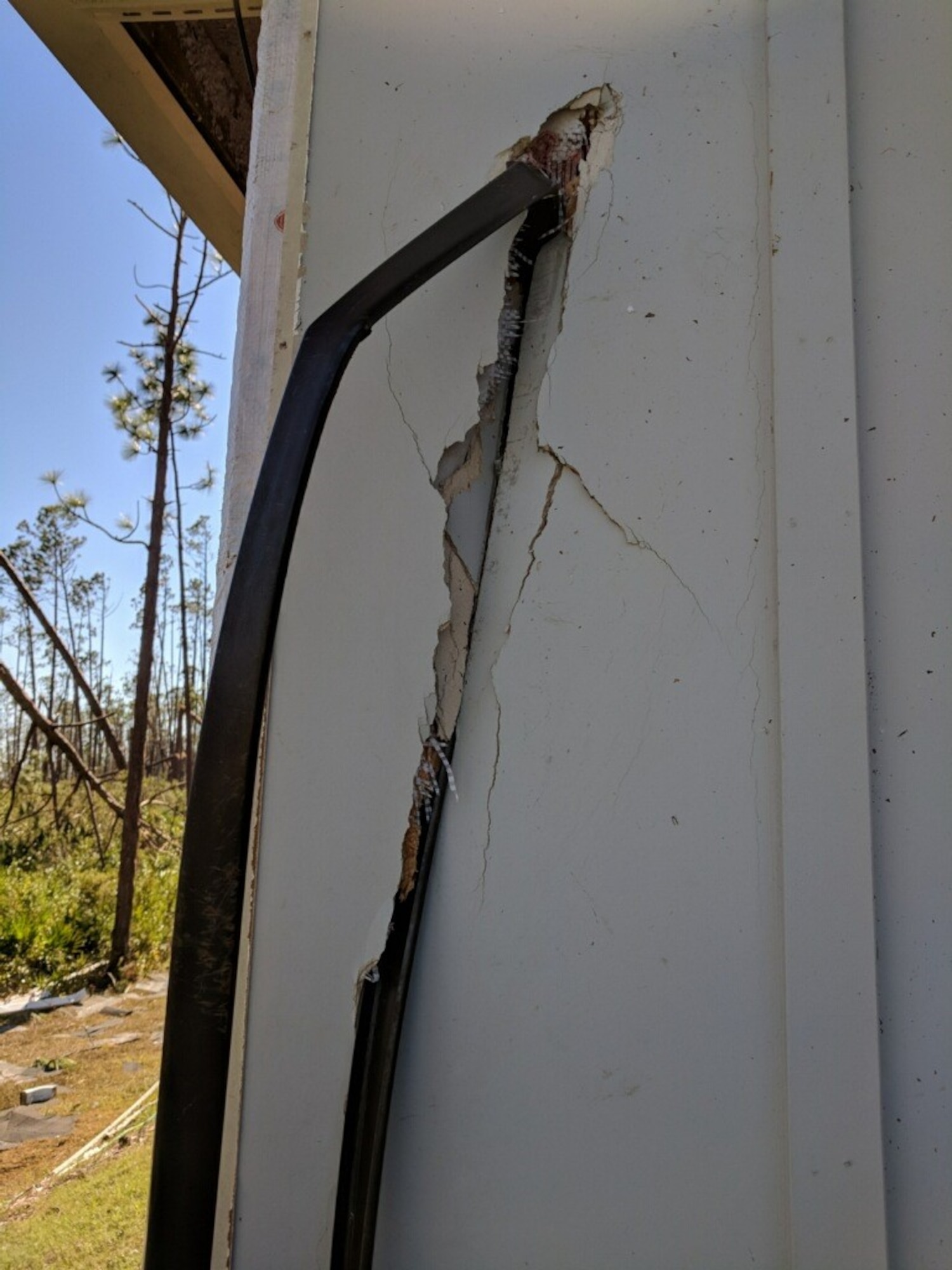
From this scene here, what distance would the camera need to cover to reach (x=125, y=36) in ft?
6.52

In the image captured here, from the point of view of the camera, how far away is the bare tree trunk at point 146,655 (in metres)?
6.89

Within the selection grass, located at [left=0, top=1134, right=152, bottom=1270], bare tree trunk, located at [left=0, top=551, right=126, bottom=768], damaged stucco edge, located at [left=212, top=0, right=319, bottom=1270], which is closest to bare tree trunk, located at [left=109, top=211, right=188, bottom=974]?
bare tree trunk, located at [left=0, top=551, right=126, bottom=768]

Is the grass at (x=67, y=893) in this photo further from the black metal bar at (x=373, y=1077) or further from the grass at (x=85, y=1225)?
the black metal bar at (x=373, y=1077)

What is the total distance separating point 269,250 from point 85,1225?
303 cm

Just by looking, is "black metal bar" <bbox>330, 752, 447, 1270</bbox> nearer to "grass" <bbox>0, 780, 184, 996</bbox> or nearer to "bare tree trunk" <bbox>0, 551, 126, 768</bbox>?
"bare tree trunk" <bbox>0, 551, 126, 768</bbox>

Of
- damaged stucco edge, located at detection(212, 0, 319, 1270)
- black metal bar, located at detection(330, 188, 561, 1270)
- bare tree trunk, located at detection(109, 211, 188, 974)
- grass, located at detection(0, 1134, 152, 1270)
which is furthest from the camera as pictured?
bare tree trunk, located at detection(109, 211, 188, 974)

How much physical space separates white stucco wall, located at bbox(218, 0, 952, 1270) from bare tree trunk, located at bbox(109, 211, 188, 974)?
644cm

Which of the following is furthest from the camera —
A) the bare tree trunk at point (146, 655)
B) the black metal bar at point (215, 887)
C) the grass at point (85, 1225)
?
the bare tree trunk at point (146, 655)

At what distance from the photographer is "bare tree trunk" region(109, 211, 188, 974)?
689 centimetres

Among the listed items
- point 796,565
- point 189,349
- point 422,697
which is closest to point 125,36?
point 422,697

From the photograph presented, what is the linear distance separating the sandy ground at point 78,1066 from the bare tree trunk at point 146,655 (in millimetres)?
635

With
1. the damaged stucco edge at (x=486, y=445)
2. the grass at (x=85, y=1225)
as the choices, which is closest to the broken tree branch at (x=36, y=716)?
the grass at (x=85, y=1225)

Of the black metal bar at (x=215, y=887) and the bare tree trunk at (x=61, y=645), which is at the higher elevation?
the bare tree trunk at (x=61, y=645)

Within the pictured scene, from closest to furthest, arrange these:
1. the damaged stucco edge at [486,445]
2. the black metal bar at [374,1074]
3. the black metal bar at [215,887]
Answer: the black metal bar at [215,887], the black metal bar at [374,1074], the damaged stucco edge at [486,445]
